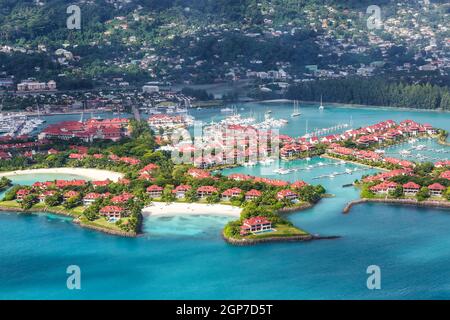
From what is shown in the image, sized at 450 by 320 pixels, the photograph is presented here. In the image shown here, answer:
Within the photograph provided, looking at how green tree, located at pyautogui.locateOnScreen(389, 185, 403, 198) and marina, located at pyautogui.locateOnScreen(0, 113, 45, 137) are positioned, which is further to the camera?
marina, located at pyautogui.locateOnScreen(0, 113, 45, 137)

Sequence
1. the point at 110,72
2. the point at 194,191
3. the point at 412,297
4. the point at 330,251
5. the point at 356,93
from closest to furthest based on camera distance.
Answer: the point at 412,297
the point at 330,251
the point at 194,191
the point at 356,93
the point at 110,72

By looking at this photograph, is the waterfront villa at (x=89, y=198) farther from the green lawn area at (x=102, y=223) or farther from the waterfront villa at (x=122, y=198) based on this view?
the green lawn area at (x=102, y=223)

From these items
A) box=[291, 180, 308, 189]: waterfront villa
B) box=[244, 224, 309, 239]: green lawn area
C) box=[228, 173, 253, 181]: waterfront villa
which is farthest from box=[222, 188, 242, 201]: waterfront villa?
box=[244, 224, 309, 239]: green lawn area

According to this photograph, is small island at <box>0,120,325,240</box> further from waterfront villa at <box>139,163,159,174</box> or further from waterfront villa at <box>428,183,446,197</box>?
waterfront villa at <box>428,183,446,197</box>

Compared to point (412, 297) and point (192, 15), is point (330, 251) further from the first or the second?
point (192, 15)

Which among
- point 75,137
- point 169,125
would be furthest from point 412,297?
point 169,125

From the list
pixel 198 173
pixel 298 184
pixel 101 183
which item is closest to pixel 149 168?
pixel 198 173
